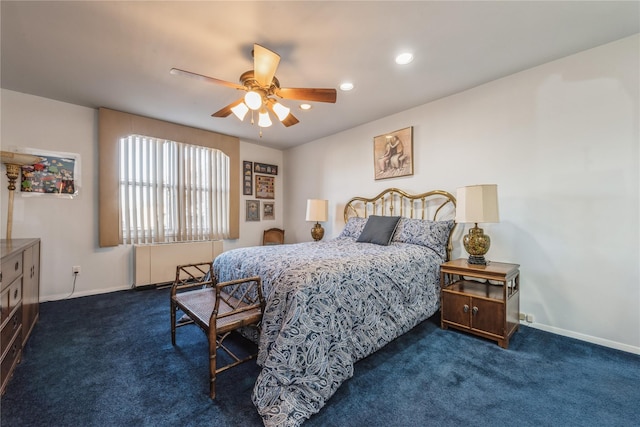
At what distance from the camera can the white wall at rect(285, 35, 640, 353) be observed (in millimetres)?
2092

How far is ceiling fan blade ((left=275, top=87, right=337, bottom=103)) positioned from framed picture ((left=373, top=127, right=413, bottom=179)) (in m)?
1.63

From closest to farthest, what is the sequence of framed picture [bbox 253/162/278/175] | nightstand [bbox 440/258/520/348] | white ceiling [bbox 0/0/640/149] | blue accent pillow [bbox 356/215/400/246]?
white ceiling [bbox 0/0/640/149]
nightstand [bbox 440/258/520/348]
blue accent pillow [bbox 356/215/400/246]
framed picture [bbox 253/162/278/175]

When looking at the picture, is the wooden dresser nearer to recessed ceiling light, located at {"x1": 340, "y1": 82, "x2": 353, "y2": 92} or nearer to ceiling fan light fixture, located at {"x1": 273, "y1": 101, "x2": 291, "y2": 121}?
ceiling fan light fixture, located at {"x1": 273, "y1": 101, "x2": 291, "y2": 121}

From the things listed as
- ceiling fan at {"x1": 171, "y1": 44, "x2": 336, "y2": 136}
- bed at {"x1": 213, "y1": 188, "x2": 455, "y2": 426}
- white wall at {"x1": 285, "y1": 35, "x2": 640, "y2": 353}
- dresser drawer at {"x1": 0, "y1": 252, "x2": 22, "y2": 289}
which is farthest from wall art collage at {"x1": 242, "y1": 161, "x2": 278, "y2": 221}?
white wall at {"x1": 285, "y1": 35, "x2": 640, "y2": 353}

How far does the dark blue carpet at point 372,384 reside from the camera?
1.41m

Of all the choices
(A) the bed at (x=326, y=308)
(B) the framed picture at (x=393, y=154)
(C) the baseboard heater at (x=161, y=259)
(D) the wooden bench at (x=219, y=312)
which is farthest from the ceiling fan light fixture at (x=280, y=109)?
(C) the baseboard heater at (x=161, y=259)

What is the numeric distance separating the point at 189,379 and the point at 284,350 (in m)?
0.80

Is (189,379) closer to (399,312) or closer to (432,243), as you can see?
(399,312)

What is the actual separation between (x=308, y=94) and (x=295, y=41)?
412mm

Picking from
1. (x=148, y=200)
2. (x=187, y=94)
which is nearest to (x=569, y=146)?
(x=187, y=94)

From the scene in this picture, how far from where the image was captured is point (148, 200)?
383cm

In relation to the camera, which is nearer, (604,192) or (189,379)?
(189,379)

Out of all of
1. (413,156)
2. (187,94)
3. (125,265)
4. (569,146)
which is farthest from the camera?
(125,265)

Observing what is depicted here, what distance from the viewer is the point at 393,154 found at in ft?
12.0
